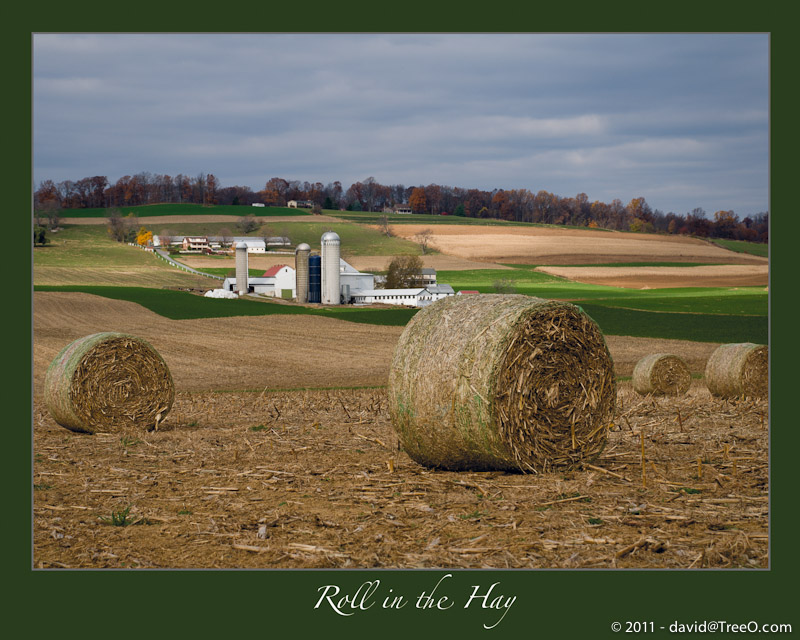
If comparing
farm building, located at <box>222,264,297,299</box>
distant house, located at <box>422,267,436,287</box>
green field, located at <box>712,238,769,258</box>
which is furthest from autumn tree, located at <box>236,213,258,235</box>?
green field, located at <box>712,238,769,258</box>

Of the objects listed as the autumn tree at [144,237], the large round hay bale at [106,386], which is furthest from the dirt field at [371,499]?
the autumn tree at [144,237]

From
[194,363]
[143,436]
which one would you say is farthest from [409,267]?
[143,436]

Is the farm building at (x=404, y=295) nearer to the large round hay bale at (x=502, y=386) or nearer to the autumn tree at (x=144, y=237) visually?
the autumn tree at (x=144, y=237)

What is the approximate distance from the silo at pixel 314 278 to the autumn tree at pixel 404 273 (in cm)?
802

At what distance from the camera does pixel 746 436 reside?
38.3ft

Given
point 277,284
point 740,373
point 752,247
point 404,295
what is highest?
point 752,247

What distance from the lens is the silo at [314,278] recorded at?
253 ft

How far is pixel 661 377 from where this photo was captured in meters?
19.2

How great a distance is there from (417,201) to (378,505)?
52056 millimetres

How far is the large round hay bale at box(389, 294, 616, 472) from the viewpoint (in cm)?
884

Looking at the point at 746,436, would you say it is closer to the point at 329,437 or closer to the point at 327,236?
the point at 329,437

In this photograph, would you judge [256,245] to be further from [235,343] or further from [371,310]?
[235,343]

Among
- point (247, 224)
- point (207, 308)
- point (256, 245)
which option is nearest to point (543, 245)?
point (207, 308)

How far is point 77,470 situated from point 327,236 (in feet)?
216
